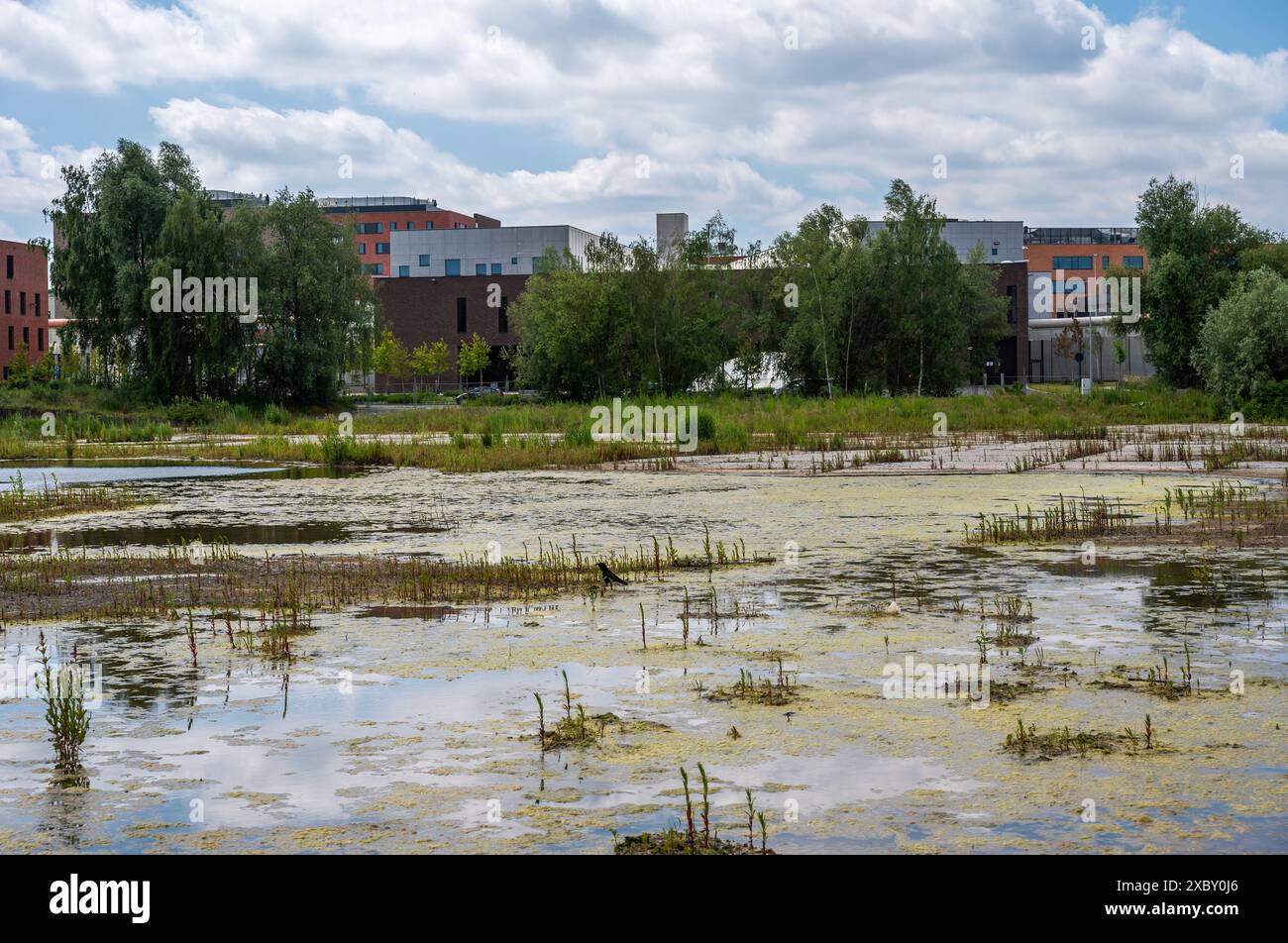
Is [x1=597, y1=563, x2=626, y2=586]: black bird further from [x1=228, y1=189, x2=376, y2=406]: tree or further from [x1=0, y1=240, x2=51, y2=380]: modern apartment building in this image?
[x1=0, y1=240, x2=51, y2=380]: modern apartment building

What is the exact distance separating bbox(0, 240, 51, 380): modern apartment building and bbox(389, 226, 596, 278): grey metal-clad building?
2767 centimetres

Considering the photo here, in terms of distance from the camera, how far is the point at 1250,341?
3872 centimetres

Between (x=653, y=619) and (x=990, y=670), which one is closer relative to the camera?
(x=990, y=670)

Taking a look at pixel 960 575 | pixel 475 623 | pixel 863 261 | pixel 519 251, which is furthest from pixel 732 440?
pixel 519 251

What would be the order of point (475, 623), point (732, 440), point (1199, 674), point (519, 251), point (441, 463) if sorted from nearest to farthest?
point (1199, 674) < point (475, 623) < point (441, 463) < point (732, 440) < point (519, 251)

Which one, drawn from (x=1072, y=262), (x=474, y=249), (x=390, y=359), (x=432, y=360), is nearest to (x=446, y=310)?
(x=432, y=360)

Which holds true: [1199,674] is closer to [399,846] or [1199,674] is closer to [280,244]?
[399,846]

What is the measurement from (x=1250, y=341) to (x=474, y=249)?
77.9m

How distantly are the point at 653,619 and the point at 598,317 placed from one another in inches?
2107

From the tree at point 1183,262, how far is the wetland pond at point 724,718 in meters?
37.9

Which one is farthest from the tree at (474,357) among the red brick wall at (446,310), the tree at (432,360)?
the red brick wall at (446,310)

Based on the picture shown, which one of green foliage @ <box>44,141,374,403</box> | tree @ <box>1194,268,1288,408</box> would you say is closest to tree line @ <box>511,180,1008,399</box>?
green foliage @ <box>44,141,374,403</box>

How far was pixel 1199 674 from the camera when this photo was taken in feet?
25.5

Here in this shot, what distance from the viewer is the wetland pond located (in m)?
5.38
